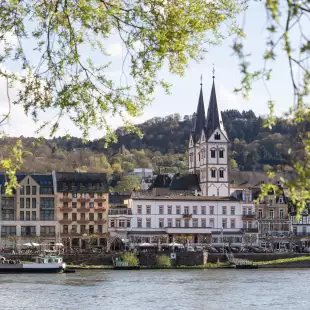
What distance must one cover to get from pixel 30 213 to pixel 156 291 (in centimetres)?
4244

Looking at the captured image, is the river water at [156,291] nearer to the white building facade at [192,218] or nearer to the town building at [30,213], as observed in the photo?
the town building at [30,213]

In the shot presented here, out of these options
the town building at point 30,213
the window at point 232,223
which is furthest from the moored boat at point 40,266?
the window at point 232,223

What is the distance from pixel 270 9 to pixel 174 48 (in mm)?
3220

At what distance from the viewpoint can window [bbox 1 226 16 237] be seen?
291 ft

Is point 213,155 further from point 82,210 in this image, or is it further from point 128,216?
point 82,210

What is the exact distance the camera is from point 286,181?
23.5 ft

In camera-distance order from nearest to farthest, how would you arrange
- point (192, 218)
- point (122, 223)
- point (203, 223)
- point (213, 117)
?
point (122, 223) < point (192, 218) < point (203, 223) < point (213, 117)

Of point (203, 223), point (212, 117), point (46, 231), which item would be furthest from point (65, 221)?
point (212, 117)

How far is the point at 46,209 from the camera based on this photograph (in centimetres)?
9050

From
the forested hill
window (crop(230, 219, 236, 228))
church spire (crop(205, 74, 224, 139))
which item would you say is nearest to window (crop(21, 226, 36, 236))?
window (crop(230, 219, 236, 228))

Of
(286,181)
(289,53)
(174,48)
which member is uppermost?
(174,48)

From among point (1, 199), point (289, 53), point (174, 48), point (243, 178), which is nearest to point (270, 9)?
point (289, 53)

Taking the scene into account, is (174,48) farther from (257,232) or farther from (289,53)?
(257,232)

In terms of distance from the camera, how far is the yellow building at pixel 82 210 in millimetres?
90875
